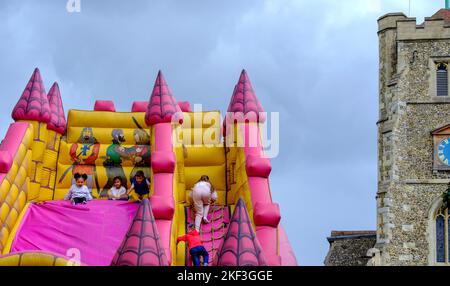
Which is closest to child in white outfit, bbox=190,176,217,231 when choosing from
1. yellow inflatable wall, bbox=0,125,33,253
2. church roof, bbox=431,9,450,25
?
yellow inflatable wall, bbox=0,125,33,253

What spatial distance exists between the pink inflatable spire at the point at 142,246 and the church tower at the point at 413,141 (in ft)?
84.3

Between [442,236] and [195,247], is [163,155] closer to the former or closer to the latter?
[195,247]

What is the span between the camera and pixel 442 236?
126 ft

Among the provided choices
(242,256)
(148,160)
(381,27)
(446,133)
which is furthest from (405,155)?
(242,256)

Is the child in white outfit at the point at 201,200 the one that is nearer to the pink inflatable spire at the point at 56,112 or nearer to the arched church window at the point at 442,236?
the pink inflatable spire at the point at 56,112

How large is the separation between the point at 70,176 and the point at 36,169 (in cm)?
68

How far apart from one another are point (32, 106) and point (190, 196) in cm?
321

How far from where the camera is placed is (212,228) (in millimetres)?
17016

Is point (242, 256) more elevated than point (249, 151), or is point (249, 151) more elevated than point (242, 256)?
point (249, 151)

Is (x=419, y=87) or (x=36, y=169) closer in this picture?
(x=36, y=169)

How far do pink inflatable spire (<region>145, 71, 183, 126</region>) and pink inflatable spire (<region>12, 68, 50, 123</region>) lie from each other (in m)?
1.84
